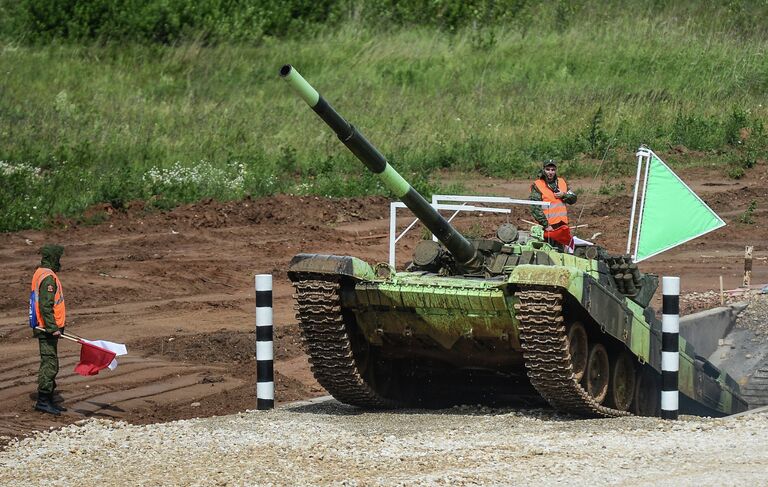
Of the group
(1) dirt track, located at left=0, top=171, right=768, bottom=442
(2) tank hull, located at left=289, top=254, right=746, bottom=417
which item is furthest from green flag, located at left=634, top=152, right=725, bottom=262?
(1) dirt track, located at left=0, top=171, right=768, bottom=442

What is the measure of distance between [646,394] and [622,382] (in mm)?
763

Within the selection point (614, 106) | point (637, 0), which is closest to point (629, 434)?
point (614, 106)

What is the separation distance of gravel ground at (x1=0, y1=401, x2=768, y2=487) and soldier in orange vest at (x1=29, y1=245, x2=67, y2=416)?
851mm

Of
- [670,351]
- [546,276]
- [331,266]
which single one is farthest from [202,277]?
[546,276]

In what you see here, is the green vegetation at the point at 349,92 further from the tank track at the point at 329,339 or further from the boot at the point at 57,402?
the tank track at the point at 329,339

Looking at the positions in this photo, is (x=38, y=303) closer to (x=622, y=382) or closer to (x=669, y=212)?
(x=622, y=382)

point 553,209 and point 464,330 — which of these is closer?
point 464,330

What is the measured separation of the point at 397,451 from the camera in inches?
385

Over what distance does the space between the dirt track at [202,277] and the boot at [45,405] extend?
0.33 ft

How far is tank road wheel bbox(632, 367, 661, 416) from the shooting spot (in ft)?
42.4

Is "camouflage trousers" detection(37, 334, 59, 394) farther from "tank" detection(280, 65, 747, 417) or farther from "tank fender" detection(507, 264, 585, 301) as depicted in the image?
"tank fender" detection(507, 264, 585, 301)

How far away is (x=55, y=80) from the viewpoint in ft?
99.2

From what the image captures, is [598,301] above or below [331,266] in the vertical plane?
below

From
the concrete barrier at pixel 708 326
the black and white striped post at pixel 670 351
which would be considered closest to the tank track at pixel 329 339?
the black and white striped post at pixel 670 351
